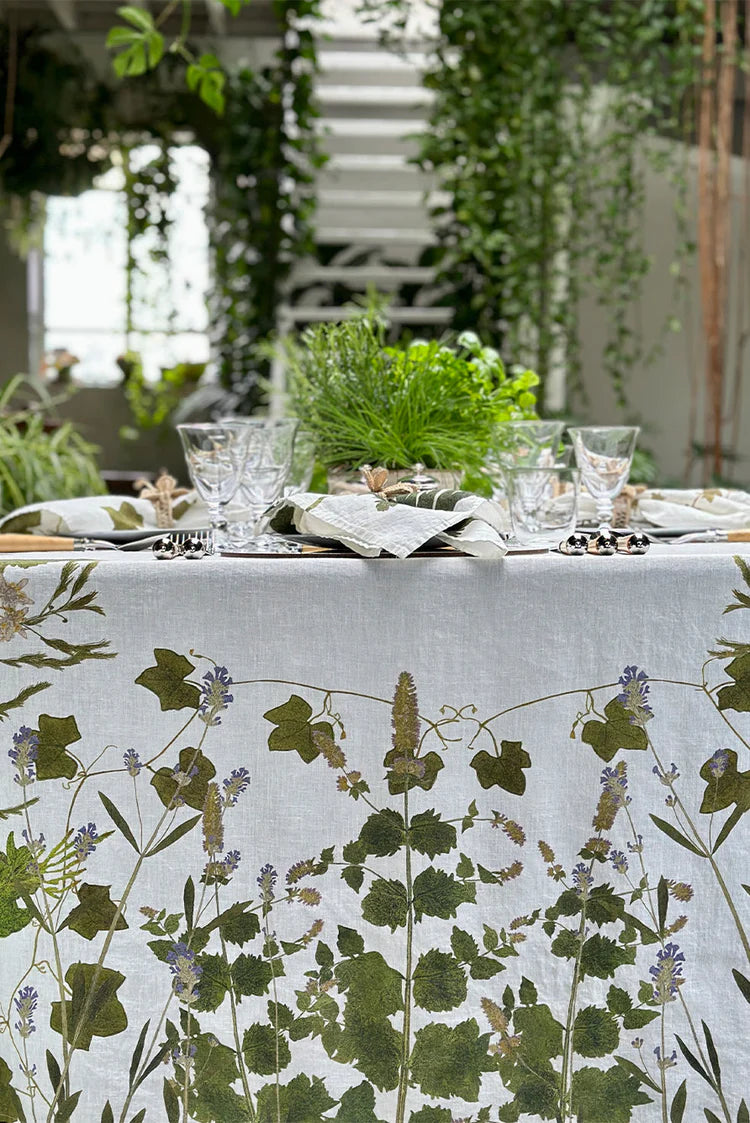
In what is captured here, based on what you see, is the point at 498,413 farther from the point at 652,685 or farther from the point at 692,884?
the point at 692,884

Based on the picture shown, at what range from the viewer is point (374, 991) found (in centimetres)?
96

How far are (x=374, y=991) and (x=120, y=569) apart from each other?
445mm

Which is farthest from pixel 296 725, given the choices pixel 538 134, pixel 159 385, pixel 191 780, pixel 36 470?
pixel 159 385

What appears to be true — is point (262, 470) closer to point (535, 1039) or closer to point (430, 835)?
point (430, 835)

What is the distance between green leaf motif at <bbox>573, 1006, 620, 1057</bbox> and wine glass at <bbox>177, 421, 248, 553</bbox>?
1.89 feet

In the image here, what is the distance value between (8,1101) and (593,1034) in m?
0.53

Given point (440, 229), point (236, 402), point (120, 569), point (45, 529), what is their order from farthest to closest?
point (236, 402), point (440, 229), point (45, 529), point (120, 569)

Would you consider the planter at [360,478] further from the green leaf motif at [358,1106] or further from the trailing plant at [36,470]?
the trailing plant at [36,470]

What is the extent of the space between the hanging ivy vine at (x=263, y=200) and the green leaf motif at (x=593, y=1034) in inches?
154

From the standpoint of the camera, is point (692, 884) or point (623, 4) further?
point (623, 4)

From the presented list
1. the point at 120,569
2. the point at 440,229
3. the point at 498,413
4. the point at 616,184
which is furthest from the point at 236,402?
the point at 120,569

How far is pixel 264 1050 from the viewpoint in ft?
3.14

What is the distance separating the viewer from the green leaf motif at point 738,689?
985 millimetres

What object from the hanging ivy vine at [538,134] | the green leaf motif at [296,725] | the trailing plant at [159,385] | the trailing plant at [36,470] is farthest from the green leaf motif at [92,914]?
the trailing plant at [159,385]
